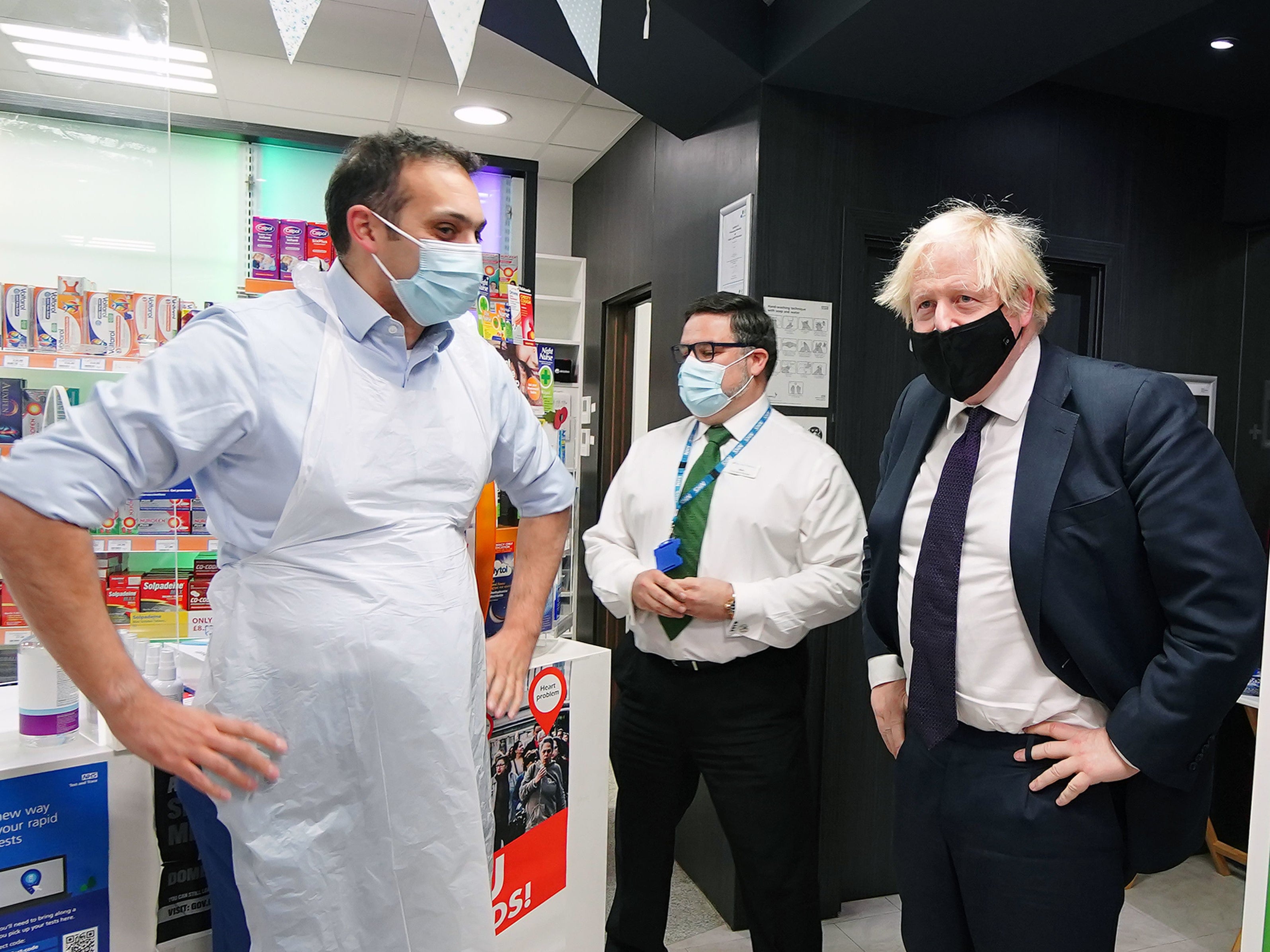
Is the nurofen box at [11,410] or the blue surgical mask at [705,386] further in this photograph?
the blue surgical mask at [705,386]

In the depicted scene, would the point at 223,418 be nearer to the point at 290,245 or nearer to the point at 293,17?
the point at 293,17

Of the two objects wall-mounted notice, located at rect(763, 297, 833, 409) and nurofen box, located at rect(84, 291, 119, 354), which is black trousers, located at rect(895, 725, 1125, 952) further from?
nurofen box, located at rect(84, 291, 119, 354)

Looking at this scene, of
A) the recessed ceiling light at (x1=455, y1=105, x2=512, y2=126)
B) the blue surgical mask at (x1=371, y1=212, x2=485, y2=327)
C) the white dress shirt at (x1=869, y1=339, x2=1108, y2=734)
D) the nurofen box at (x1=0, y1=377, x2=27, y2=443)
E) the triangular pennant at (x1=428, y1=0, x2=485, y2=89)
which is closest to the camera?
the blue surgical mask at (x1=371, y1=212, x2=485, y2=327)

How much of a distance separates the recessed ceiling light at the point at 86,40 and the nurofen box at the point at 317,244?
0.46 m

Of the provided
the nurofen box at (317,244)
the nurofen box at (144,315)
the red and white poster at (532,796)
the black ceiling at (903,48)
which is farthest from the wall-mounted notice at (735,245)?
the nurofen box at (144,315)

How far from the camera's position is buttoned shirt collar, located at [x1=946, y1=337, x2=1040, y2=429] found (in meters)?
1.46

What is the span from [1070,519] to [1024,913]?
61 cm

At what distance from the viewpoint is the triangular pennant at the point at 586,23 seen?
1.69m

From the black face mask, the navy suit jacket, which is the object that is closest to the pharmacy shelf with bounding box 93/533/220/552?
the black face mask

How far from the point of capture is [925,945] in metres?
1.54

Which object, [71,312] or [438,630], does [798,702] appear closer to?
[438,630]

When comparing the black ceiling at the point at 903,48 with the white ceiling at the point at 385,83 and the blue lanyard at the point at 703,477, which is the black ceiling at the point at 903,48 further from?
the blue lanyard at the point at 703,477

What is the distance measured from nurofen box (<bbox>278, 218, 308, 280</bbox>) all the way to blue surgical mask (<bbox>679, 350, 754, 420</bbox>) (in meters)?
0.96

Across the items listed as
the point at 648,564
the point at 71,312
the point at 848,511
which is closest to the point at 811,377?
the point at 848,511
